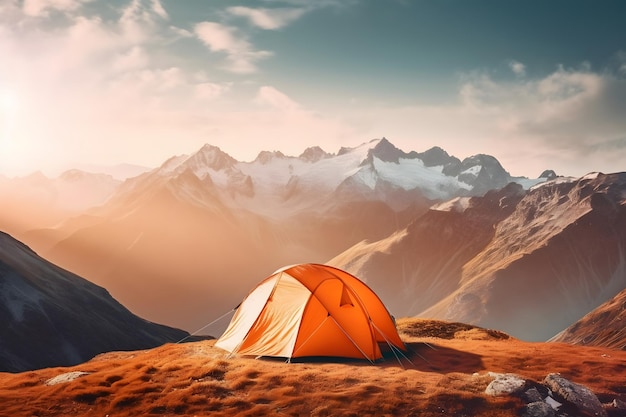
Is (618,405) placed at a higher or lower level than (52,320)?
higher

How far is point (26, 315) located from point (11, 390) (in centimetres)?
9397

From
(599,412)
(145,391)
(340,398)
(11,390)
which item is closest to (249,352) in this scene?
(145,391)

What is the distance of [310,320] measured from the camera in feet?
88.5

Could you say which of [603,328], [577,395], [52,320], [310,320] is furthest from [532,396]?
[603,328]

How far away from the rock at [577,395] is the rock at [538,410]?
1.38 m

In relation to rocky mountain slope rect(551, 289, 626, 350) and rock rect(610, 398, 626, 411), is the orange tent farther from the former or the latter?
rocky mountain slope rect(551, 289, 626, 350)

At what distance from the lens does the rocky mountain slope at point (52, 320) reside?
96.3 m

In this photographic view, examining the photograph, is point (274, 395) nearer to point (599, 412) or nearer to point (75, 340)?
point (599, 412)

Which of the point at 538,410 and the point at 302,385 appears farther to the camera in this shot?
the point at 302,385

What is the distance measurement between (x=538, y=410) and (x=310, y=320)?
1189 cm

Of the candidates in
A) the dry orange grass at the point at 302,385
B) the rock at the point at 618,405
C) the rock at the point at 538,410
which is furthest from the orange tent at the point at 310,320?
the rock at the point at 618,405

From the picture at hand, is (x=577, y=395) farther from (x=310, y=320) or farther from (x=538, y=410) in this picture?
(x=310, y=320)

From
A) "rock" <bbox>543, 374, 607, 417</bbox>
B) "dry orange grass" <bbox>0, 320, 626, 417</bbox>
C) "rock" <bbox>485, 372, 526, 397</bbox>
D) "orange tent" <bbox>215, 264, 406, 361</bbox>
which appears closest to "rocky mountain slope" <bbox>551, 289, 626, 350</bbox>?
"dry orange grass" <bbox>0, 320, 626, 417</bbox>

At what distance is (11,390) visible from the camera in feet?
72.4
